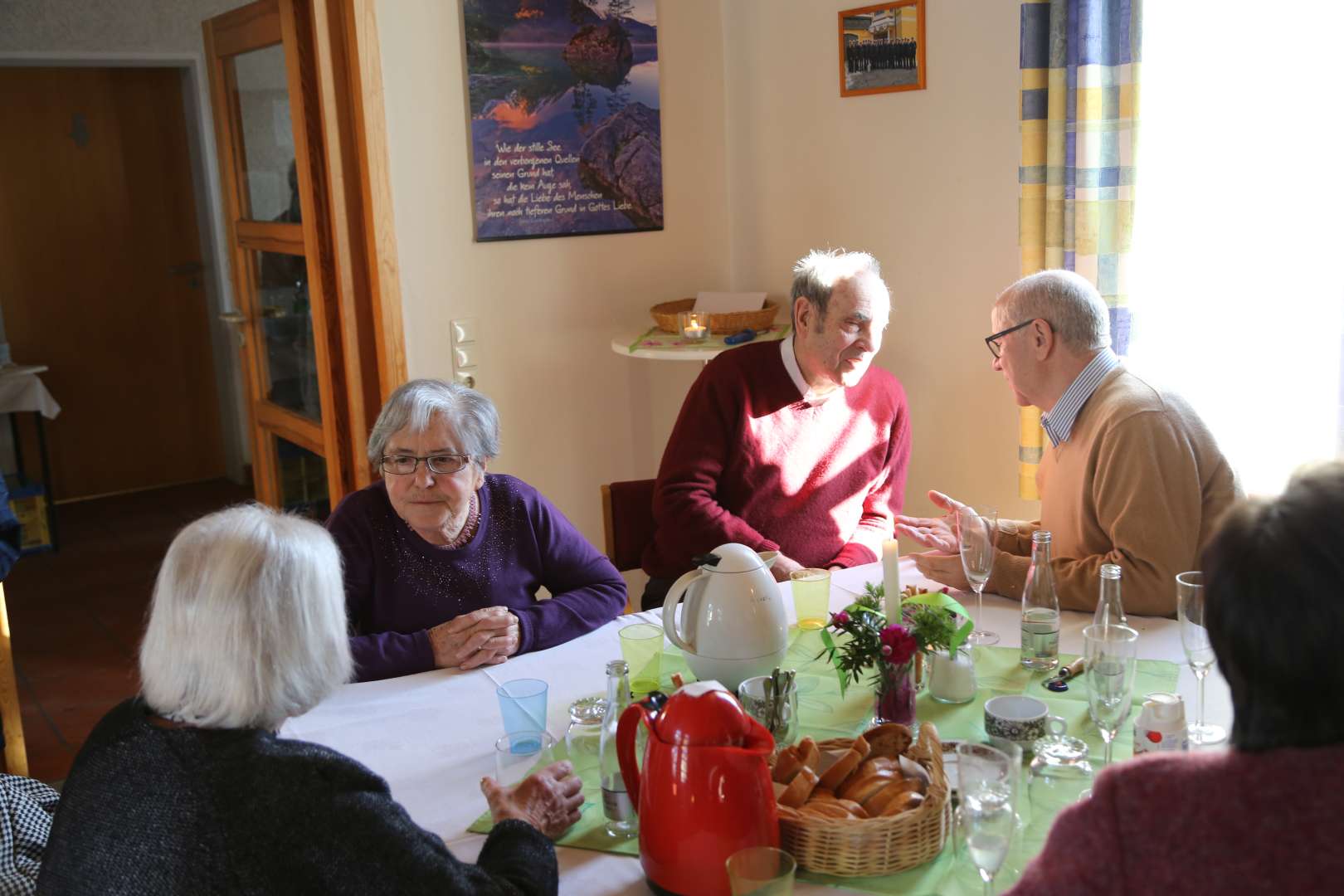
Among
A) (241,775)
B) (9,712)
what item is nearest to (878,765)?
(241,775)

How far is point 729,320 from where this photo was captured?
3.39 meters

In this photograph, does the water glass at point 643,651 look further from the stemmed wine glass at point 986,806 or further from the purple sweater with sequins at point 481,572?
the stemmed wine glass at point 986,806

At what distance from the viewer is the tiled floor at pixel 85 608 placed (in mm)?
3611

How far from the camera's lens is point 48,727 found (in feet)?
11.6

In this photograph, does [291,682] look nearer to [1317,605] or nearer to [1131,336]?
[1317,605]

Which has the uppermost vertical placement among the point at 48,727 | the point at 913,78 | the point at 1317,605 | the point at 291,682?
the point at 913,78

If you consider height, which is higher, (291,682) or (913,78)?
(913,78)

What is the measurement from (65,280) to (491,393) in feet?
11.7

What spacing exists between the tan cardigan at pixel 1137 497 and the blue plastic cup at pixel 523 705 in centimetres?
92

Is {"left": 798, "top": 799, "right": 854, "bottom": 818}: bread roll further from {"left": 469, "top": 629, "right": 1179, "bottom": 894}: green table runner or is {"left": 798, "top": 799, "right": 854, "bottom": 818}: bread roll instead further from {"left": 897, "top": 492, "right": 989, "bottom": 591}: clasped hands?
{"left": 897, "top": 492, "right": 989, "bottom": 591}: clasped hands

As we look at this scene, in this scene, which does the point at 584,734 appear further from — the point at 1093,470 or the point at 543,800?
the point at 1093,470

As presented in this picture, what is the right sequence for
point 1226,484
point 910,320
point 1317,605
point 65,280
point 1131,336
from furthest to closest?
point 65,280
point 910,320
point 1131,336
point 1226,484
point 1317,605

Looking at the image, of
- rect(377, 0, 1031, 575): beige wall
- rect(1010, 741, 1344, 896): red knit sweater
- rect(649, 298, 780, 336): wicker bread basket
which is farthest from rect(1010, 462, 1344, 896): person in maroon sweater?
rect(649, 298, 780, 336): wicker bread basket

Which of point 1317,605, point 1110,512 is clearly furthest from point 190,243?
point 1317,605
